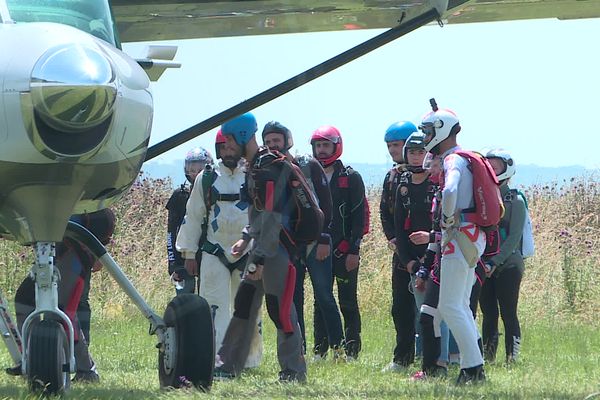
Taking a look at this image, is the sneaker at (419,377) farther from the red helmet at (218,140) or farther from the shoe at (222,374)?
the red helmet at (218,140)

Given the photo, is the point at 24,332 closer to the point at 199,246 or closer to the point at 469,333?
the point at 469,333

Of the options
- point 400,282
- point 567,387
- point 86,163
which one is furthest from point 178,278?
point 86,163

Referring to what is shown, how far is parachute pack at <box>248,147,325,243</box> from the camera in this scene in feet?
28.0

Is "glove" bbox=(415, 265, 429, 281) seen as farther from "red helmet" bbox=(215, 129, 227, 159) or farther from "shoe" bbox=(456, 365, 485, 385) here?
"red helmet" bbox=(215, 129, 227, 159)

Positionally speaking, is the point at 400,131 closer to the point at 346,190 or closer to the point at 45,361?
the point at 346,190

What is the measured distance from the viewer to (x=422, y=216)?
10.1m

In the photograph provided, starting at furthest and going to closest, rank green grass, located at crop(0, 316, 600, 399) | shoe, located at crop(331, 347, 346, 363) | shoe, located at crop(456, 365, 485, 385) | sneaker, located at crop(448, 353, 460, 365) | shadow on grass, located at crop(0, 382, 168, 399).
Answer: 1. shoe, located at crop(331, 347, 346, 363)
2. sneaker, located at crop(448, 353, 460, 365)
3. shoe, located at crop(456, 365, 485, 385)
4. green grass, located at crop(0, 316, 600, 399)
5. shadow on grass, located at crop(0, 382, 168, 399)

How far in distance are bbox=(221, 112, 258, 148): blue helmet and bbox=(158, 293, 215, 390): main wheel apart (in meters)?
1.52

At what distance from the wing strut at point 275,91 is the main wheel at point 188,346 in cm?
131

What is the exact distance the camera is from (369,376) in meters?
9.38

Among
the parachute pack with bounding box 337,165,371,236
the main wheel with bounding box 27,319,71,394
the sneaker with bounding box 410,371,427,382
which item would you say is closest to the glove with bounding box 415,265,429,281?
the sneaker with bounding box 410,371,427,382

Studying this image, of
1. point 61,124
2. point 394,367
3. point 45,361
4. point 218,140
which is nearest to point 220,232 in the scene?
point 218,140

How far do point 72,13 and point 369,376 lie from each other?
3.76 meters

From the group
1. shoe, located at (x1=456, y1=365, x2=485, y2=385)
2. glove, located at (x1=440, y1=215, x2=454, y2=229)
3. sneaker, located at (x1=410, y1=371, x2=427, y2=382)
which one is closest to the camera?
glove, located at (x1=440, y1=215, x2=454, y2=229)
